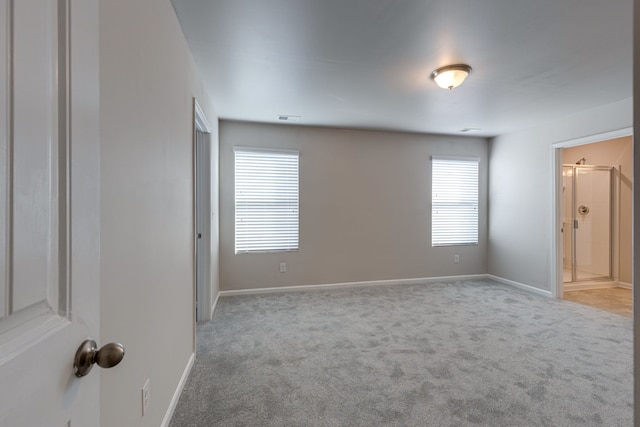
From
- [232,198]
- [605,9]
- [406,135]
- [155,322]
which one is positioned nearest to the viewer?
[155,322]

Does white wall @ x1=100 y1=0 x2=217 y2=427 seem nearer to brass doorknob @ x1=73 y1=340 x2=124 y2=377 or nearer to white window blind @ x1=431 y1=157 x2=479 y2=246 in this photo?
brass doorknob @ x1=73 y1=340 x2=124 y2=377

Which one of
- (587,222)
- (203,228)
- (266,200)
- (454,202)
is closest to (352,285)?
(266,200)

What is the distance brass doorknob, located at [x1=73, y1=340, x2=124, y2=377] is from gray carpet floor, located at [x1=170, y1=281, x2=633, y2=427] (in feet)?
4.83

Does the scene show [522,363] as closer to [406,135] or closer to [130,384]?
[130,384]

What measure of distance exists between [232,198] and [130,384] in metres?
3.14

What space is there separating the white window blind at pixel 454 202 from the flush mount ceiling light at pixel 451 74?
2422 millimetres

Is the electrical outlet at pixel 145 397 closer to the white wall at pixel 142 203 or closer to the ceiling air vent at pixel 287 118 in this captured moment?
the white wall at pixel 142 203

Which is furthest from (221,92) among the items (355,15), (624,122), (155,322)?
(624,122)

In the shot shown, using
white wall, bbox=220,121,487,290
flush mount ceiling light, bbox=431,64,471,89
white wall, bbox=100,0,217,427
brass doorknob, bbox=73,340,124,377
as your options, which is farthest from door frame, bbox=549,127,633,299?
brass doorknob, bbox=73,340,124,377

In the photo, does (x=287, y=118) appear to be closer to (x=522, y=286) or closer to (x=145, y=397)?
(x=145, y=397)

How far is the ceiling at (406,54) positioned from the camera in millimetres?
1844

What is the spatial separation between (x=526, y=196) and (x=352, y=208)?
2.60m

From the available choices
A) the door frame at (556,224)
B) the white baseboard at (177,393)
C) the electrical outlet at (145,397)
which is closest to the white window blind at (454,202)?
the door frame at (556,224)

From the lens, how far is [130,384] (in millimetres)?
1217
